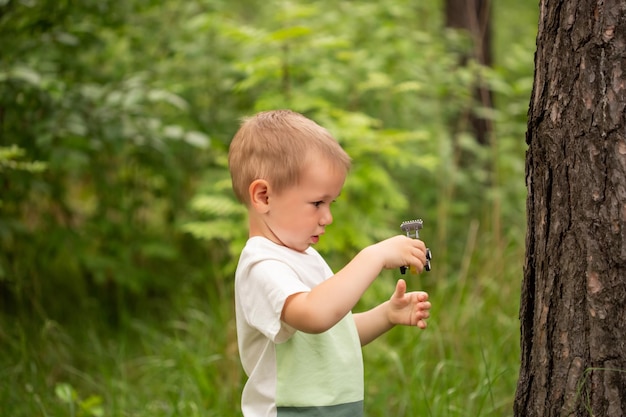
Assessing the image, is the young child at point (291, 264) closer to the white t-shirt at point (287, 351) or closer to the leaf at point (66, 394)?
the white t-shirt at point (287, 351)

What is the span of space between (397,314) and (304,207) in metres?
0.42

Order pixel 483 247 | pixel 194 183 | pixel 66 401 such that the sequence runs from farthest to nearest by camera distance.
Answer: pixel 194 183, pixel 483 247, pixel 66 401

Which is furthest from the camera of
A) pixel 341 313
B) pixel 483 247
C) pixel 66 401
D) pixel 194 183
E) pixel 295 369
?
pixel 194 183

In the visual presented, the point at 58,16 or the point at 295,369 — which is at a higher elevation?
the point at 58,16

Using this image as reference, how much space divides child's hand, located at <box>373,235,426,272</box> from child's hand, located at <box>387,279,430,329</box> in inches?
5.1

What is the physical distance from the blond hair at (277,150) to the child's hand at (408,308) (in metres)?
0.39

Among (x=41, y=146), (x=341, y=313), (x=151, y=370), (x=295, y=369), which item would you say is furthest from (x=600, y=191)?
(x=41, y=146)

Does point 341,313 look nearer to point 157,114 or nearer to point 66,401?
point 66,401

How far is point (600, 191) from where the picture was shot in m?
1.88

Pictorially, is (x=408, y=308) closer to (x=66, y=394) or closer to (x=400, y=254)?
(x=400, y=254)

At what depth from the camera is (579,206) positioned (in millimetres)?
1915

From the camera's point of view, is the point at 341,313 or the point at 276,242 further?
the point at 276,242

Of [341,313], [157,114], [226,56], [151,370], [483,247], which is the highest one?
[226,56]

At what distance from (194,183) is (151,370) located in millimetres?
1796
